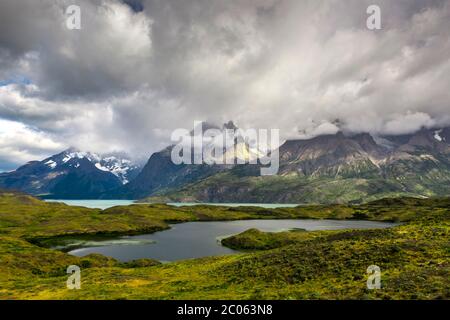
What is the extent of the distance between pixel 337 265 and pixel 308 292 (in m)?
16.0

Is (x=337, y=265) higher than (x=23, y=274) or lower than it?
higher

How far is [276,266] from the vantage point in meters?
58.9

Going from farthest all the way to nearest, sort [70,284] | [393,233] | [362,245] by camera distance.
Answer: [393,233] → [362,245] → [70,284]

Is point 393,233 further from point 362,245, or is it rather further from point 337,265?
point 337,265

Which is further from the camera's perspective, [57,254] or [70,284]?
[57,254]
